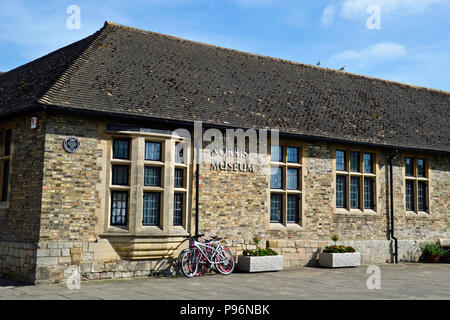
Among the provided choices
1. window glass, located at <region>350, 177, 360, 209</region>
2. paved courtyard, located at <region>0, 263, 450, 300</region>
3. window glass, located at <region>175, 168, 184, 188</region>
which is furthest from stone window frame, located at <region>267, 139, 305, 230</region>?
window glass, located at <region>175, 168, 184, 188</region>

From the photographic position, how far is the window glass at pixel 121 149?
12964mm

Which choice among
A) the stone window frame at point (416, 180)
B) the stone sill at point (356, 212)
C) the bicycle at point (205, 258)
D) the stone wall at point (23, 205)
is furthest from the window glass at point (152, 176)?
the stone window frame at point (416, 180)

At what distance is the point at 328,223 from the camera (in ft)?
52.9

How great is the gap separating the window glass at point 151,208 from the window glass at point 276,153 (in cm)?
410

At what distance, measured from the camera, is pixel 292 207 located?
15.8 meters

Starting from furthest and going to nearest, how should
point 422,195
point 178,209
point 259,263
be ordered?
point 422,195
point 259,263
point 178,209

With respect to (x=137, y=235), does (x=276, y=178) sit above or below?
above

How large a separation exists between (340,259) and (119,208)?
727 cm

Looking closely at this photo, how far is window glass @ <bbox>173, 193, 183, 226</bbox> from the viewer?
44.8ft

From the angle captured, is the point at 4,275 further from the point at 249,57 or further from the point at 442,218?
the point at 442,218

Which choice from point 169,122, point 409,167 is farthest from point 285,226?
point 409,167

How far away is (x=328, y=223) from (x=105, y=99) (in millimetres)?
8260

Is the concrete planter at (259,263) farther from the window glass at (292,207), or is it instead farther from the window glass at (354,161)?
the window glass at (354,161)

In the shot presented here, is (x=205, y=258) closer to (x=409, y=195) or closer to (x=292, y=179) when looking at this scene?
(x=292, y=179)
